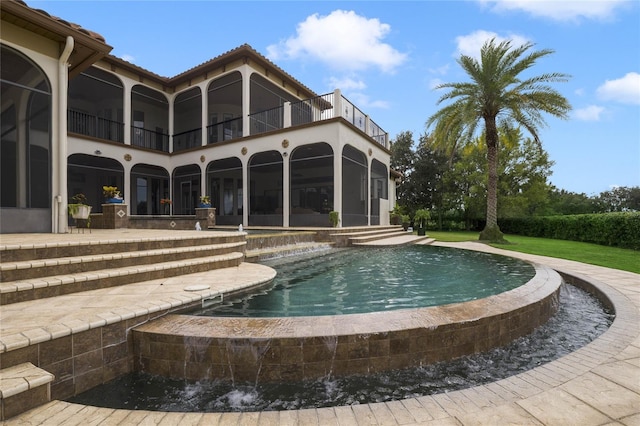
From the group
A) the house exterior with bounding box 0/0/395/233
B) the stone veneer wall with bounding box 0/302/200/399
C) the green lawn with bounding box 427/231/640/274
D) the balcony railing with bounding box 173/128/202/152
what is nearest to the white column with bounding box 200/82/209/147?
the house exterior with bounding box 0/0/395/233

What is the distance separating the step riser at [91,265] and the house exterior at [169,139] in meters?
3.83

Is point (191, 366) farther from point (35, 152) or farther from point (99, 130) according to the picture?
point (99, 130)

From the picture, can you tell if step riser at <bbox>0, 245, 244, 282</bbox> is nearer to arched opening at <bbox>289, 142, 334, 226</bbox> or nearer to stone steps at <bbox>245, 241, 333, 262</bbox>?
stone steps at <bbox>245, 241, 333, 262</bbox>

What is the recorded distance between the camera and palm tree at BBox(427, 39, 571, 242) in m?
13.9

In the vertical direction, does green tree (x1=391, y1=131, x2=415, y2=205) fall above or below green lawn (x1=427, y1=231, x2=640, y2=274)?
above

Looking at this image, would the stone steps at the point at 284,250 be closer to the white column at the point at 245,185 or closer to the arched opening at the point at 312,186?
the white column at the point at 245,185

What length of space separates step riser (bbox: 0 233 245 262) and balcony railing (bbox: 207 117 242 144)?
41.9ft

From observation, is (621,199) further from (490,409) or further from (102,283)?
(102,283)

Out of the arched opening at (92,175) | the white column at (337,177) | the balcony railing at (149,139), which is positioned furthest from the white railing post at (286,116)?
the arched opening at (92,175)

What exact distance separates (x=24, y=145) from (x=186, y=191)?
12645mm

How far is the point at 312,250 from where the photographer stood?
10547mm

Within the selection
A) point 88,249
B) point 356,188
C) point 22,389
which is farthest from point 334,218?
point 22,389

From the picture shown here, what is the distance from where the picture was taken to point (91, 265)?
445cm

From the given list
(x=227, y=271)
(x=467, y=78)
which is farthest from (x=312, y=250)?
(x=467, y=78)
